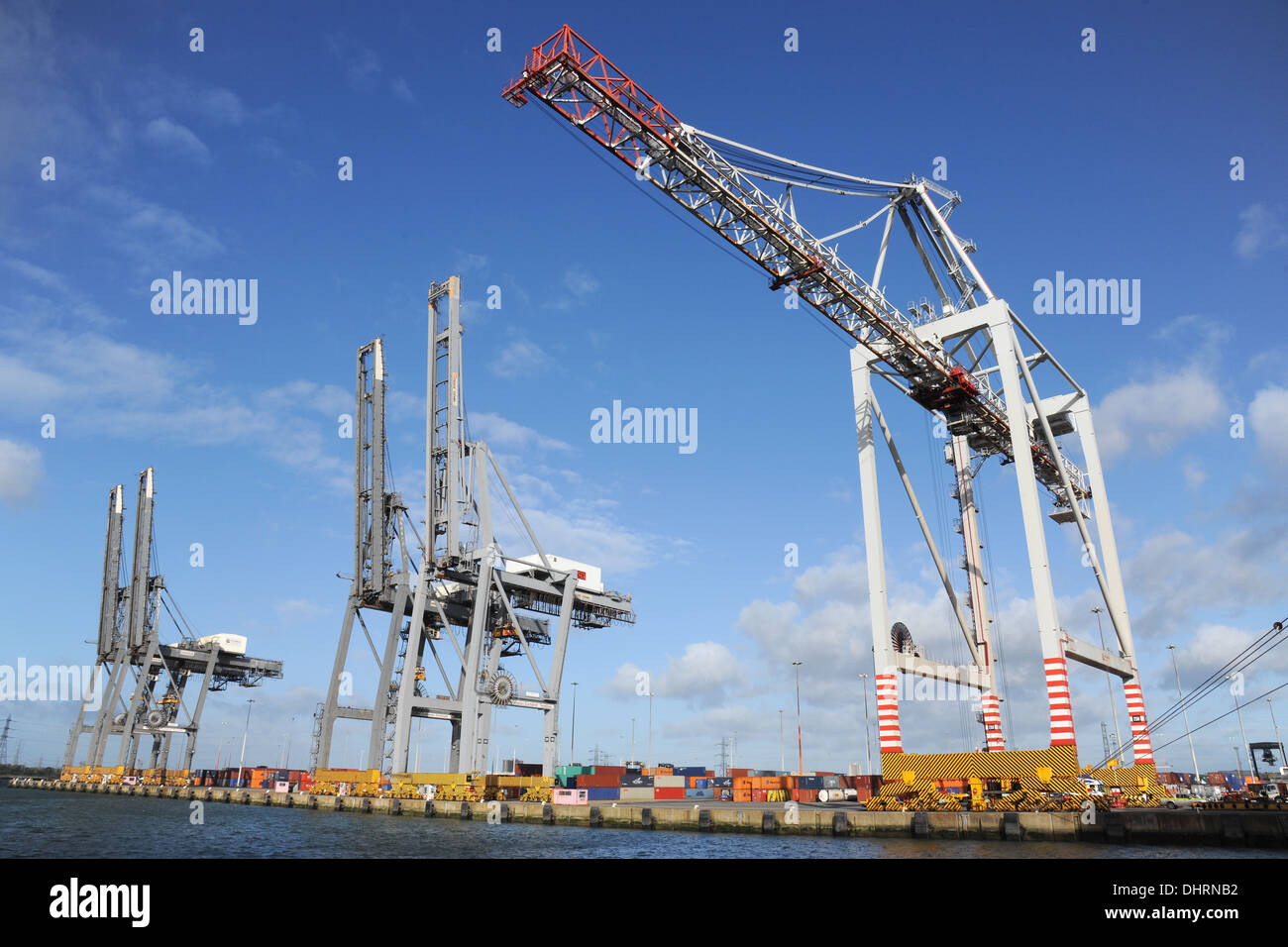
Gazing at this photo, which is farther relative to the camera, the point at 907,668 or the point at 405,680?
the point at 405,680

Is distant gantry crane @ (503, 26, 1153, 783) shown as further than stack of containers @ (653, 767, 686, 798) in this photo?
No

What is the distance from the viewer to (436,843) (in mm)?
28500

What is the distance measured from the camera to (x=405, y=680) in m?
A: 50.1

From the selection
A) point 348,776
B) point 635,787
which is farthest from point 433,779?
point 635,787

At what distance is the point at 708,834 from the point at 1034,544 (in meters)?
17.2

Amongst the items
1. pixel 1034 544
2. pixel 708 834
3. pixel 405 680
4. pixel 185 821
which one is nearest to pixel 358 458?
pixel 405 680

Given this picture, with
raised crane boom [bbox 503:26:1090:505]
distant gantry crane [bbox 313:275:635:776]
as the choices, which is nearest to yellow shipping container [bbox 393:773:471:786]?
distant gantry crane [bbox 313:275:635:776]

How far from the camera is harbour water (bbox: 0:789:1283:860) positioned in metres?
23.7

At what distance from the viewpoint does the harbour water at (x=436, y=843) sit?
933 inches

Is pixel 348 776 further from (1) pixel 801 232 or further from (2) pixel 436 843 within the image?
(1) pixel 801 232

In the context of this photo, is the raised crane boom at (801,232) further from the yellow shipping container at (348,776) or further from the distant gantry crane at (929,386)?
the yellow shipping container at (348,776)

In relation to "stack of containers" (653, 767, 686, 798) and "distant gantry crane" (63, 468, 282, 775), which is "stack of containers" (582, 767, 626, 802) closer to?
"stack of containers" (653, 767, 686, 798)
